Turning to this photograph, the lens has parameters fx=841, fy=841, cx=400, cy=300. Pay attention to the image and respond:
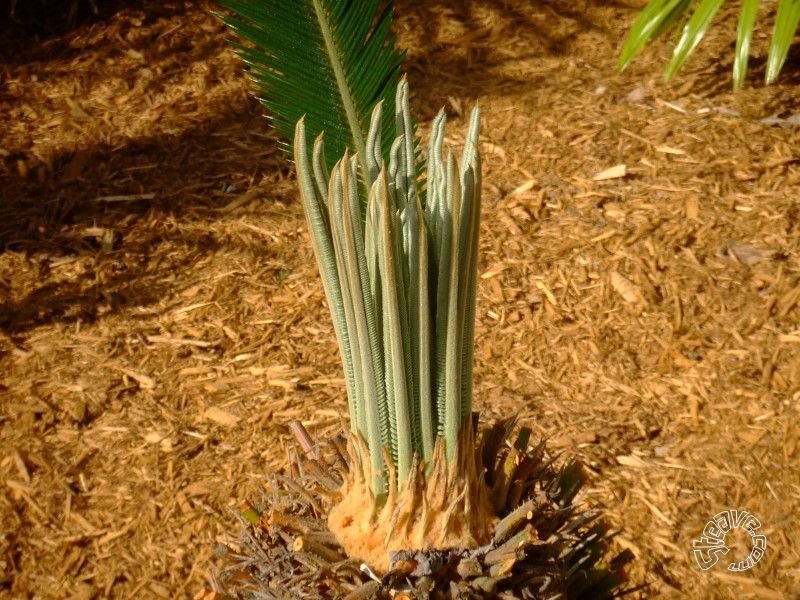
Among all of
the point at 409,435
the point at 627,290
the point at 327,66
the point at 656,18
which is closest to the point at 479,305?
the point at 627,290

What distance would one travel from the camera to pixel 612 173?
3494 millimetres

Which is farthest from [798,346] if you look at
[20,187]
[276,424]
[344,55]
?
[20,187]

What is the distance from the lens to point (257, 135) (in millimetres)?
3941

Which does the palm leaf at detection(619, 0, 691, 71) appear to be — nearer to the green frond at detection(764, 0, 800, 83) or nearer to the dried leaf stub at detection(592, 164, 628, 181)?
the green frond at detection(764, 0, 800, 83)

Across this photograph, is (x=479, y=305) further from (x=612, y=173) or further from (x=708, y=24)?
(x=708, y=24)

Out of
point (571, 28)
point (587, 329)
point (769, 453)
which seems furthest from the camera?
point (571, 28)

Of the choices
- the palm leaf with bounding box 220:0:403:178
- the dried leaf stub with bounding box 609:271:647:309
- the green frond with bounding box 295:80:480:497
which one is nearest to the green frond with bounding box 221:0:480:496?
the green frond with bounding box 295:80:480:497

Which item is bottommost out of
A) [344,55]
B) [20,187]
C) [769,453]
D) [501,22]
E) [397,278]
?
[769,453]

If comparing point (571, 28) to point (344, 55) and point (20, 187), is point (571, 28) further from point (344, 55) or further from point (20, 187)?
point (344, 55)

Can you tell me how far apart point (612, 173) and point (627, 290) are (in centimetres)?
65

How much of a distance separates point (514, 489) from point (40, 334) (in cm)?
230

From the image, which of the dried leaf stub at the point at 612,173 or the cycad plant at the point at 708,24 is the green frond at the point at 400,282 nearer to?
the cycad plant at the point at 708,24

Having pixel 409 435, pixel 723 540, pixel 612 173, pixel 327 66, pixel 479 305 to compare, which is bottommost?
pixel 723 540

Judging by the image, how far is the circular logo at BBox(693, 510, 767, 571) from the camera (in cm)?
239
